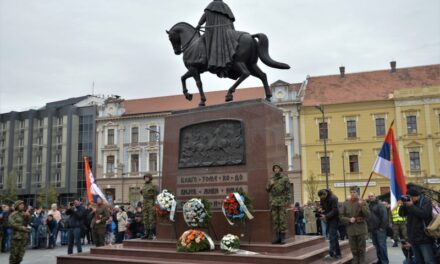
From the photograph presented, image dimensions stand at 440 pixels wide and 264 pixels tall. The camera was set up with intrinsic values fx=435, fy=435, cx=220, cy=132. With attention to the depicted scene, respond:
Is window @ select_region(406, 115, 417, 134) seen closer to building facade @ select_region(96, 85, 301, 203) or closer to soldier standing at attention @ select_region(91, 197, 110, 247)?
building facade @ select_region(96, 85, 301, 203)

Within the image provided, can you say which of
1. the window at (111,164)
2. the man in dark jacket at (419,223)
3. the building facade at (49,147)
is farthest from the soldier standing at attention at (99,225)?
the building facade at (49,147)

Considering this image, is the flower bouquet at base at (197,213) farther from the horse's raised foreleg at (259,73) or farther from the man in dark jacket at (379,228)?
the man in dark jacket at (379,228)

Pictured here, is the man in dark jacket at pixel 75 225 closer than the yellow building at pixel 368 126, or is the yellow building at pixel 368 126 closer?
the man in dark jacket at pixel 75 225

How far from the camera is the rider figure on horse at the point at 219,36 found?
33.2 feet

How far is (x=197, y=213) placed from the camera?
881 centimetres

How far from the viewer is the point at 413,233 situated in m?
7.28

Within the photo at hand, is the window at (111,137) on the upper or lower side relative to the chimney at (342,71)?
lower

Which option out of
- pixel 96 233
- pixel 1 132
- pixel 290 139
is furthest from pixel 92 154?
pixel 96 233

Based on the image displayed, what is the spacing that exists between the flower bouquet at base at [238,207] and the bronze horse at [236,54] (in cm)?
273

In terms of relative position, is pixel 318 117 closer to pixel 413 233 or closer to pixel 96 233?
pixel 96 233

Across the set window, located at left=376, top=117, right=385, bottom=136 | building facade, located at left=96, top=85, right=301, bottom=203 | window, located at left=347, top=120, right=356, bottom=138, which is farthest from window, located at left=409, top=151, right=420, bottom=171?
building facade, located at left=96, top=85, right=301, bottom=203

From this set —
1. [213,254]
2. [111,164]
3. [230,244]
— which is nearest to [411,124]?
[111,164]

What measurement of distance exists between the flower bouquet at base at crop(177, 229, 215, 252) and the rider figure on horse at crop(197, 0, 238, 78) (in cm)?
387

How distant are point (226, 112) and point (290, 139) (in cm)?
3200
